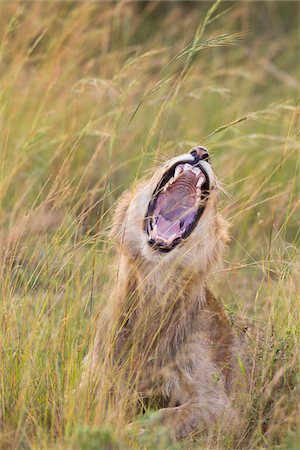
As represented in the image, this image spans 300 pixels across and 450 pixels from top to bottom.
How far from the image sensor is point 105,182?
4.55 metres

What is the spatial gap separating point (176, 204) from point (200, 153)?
0.29 metres

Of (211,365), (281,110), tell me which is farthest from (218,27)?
(211,365)

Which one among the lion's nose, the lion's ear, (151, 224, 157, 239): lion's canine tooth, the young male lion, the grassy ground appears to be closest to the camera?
the grassy ground

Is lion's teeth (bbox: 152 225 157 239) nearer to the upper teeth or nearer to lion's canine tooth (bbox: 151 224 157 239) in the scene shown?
lion's canine tooth (bbox: 151 224 157 239)

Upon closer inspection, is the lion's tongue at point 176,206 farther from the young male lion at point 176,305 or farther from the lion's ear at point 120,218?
the lion's ear at point 120,218

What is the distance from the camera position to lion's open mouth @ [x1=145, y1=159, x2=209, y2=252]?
14.6 feet

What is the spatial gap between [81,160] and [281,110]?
7.26ft

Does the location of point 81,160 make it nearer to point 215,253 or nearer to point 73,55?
point 73,55

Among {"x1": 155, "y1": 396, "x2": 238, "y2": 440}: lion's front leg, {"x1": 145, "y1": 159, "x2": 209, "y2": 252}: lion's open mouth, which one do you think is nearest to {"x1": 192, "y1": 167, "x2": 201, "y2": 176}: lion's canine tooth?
{"x1": 145, "y1": 159, "x2": 209, "y2": 252}: lion's open mouth

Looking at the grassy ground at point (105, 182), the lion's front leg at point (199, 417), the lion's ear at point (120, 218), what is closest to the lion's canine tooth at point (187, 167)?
the grassy ground at point (105, 182)

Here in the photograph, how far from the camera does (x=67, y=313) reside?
4.20 meters

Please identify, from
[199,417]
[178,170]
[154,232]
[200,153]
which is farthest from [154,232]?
[199,417]

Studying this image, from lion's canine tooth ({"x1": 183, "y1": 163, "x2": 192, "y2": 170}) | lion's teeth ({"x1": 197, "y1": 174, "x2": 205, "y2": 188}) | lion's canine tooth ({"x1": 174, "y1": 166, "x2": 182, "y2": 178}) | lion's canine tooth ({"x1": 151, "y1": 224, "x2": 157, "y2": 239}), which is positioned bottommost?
lion's canine tooth ({"x1": 151, "y1": 224, "x2": 157, "y2": 239})

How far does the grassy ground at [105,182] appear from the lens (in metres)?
3.89
